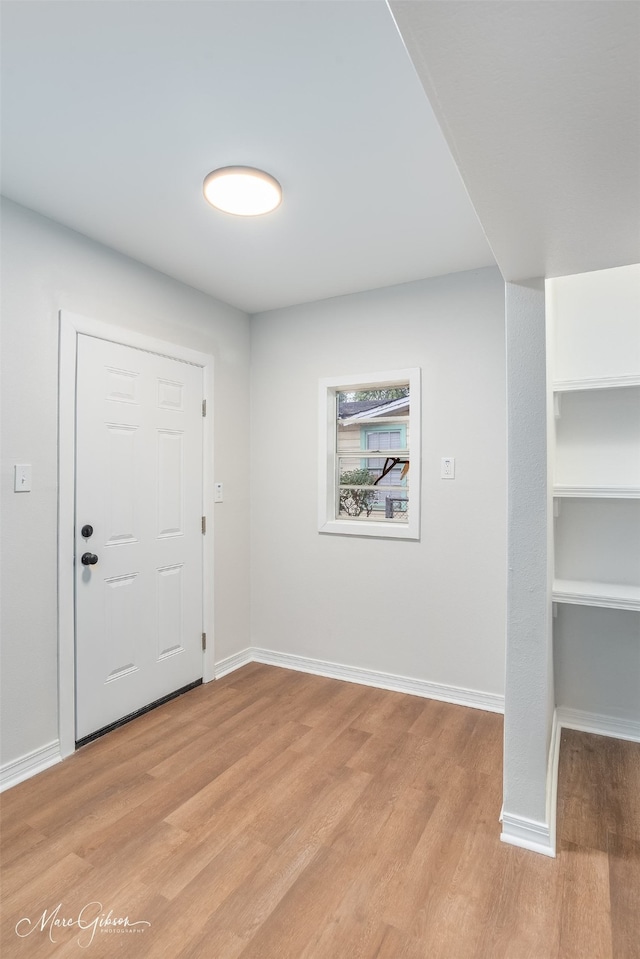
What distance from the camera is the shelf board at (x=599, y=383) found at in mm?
2133

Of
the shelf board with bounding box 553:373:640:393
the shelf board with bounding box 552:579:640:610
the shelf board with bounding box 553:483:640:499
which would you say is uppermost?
the shelf board with bounding box 553:373:640:393

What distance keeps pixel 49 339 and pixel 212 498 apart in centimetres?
133

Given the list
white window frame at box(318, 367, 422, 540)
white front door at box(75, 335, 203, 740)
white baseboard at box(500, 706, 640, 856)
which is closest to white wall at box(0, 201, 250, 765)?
white front door at box(75, 335, 203, 740)

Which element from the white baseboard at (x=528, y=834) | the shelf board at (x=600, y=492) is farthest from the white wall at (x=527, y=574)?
the shelf board at (x=600, y=492)

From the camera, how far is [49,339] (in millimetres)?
2285

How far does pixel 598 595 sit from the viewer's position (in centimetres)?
206

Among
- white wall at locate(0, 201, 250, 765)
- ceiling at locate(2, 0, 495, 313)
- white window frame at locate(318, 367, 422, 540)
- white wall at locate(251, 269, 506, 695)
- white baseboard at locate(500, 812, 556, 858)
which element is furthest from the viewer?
white window frame at locate(318, 367, 422, 540)

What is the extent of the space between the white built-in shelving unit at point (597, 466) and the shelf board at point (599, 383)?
0.08 metres

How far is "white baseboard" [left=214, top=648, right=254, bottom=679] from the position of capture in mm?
3316

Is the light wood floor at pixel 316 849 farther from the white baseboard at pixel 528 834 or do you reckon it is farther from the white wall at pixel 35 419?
the white wall at pixel 35 419

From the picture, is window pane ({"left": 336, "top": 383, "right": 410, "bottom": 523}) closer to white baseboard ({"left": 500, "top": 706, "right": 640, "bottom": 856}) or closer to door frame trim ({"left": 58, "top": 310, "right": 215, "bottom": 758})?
white baseboard ({"left": 500, "top": 706, "right": 640, "bottom": 856})

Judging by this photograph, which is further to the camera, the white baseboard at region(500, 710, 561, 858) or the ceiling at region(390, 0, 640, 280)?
the white baseboard at region(500, 710, 561, 858)

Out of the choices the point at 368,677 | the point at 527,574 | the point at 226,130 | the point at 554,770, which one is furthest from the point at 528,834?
the point at 226,130
